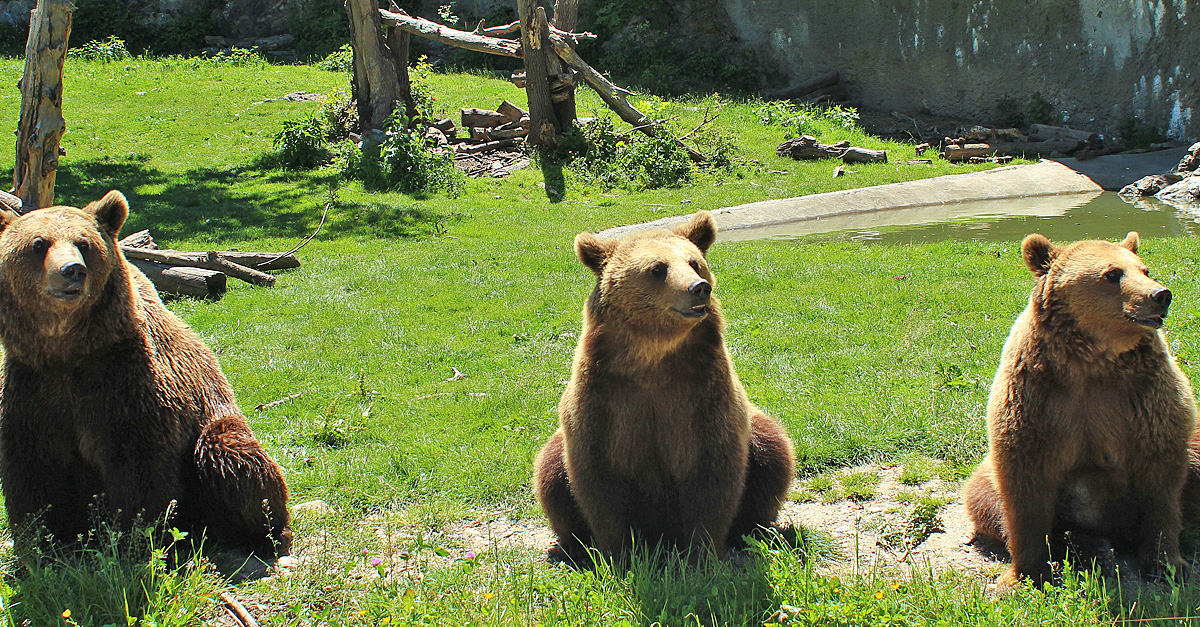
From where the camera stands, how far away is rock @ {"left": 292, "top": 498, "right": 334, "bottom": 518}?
4786 mm

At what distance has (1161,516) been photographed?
3.56 meters

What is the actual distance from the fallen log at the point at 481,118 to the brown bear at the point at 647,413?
15.9 meters

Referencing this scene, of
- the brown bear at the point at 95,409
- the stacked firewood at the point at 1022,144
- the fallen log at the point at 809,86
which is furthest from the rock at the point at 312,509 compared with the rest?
the fallen log at the point at 809,86

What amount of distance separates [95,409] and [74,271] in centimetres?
63

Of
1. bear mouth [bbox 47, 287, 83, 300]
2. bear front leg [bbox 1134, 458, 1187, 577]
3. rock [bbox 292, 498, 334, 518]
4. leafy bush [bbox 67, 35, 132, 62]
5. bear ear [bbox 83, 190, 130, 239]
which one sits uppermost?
leafy bush [bbox 67, 35, 132, 62]

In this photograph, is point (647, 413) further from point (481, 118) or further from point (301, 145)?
point (481, 118)

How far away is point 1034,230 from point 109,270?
40.2 ft

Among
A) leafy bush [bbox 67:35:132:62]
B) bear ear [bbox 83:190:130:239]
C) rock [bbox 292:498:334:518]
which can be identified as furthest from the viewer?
leafy bush [bbox 67:35:132:62]

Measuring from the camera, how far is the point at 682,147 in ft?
58.3

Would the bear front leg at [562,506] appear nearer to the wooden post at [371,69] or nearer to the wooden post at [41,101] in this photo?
the wooden post at [41,101]

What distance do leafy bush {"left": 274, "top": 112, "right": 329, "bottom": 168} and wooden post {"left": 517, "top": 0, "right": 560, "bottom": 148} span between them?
430 cm

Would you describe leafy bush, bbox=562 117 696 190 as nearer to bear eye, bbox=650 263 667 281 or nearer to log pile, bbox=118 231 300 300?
log pile, bbox=118 231 300 300

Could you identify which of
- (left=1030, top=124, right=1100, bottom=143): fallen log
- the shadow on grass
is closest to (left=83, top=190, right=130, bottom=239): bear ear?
the shadow on grass

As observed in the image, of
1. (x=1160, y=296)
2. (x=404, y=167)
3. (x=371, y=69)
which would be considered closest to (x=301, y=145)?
(x=371, y=69)
